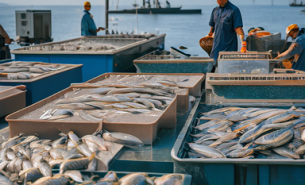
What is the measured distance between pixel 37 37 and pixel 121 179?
30.5ft

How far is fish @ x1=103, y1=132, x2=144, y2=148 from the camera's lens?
7.55ft

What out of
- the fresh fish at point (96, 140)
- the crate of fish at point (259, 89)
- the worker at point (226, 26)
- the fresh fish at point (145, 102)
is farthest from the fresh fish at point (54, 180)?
the worker at point (226, 26)

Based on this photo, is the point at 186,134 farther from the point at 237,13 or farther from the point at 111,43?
the point at 111,43

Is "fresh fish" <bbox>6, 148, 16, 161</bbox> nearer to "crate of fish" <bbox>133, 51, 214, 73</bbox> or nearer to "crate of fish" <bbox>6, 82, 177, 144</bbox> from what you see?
"crate of fish" <bbox>6, 82, 177, 144</bbox>

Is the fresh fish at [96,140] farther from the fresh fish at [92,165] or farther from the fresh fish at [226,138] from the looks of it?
the fresh fish at [226,138]

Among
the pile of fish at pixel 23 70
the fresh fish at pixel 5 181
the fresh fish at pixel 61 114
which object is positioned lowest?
the fresh fish at pixel 5 181

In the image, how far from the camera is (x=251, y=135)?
229 cm

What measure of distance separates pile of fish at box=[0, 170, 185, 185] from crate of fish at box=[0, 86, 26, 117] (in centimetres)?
154

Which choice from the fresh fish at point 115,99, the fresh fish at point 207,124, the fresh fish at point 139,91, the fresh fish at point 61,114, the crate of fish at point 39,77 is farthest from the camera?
the crate of fish at point 39,77

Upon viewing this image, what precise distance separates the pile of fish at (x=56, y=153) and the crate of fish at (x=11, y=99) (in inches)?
36.9

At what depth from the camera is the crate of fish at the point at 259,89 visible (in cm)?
343

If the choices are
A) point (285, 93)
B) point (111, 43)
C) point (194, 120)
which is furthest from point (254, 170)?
point (111, 43)

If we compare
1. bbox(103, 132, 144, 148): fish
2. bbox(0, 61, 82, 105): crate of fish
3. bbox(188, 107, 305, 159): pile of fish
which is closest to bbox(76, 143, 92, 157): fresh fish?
bbox(103, 132, 144, 148): fish

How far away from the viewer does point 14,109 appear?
344 cm
